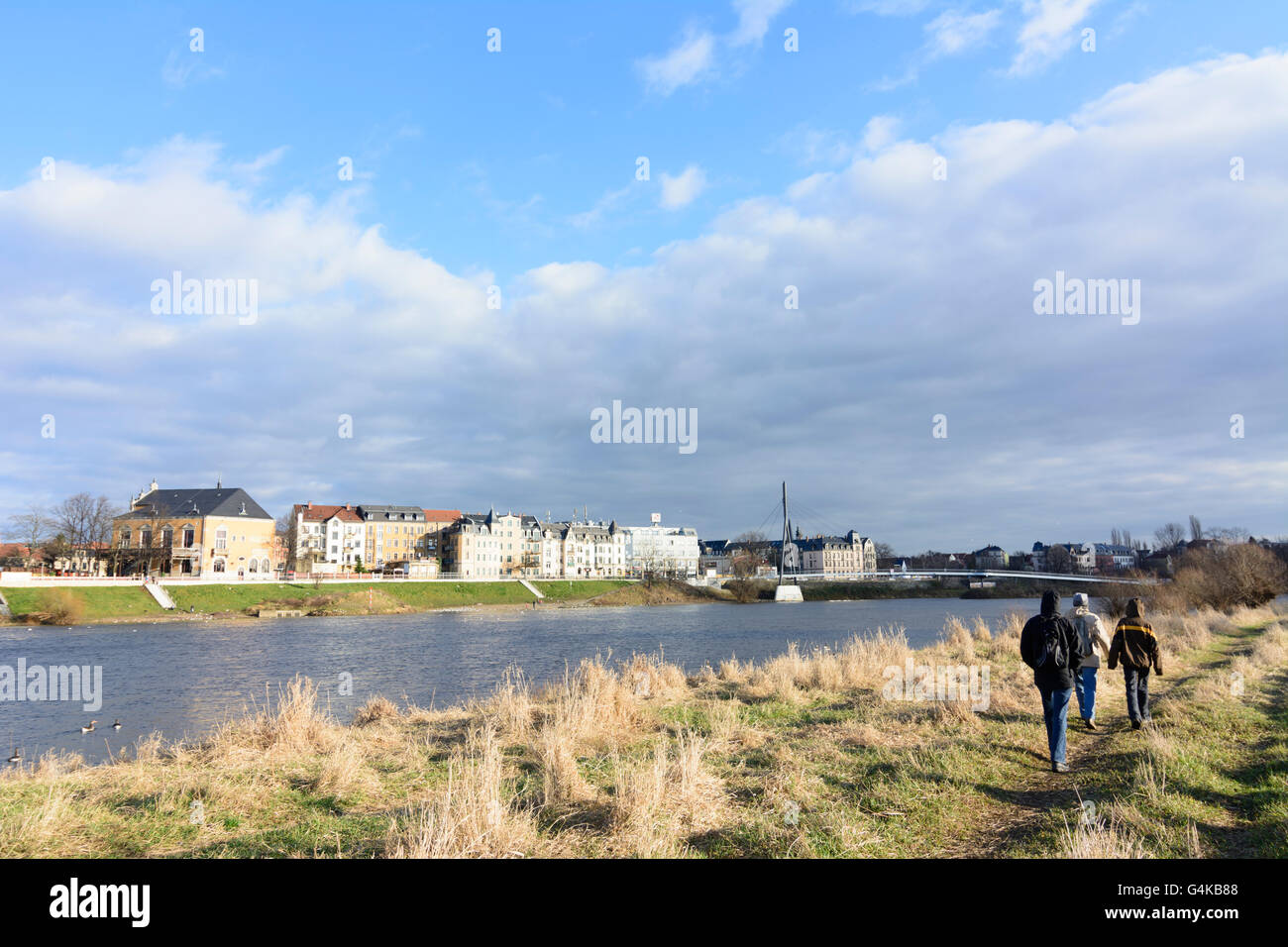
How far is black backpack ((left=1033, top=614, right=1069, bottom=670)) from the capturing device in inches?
400

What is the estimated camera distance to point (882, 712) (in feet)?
45.6

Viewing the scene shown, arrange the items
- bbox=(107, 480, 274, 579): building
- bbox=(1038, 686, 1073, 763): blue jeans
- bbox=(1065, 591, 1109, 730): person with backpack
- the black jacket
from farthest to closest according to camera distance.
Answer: bbox=(107, 480, 274, 579): building, bbox=(1065, 591, 1109, 730): person with backpack, the black jacket, bbox=(1038, 686, 1073, 763): blue jeans

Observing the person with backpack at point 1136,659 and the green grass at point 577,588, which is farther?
the green grass at point 577,588

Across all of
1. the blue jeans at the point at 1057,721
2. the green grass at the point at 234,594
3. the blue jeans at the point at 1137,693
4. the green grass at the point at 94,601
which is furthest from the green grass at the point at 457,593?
the blue jeans at the point at 1057,721

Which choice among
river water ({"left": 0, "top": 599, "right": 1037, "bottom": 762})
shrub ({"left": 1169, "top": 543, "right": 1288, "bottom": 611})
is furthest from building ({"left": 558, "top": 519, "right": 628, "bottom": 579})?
shrub ({"left": 1169, "top": 543, "right": 1288, "bottom": 611})

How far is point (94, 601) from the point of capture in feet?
217

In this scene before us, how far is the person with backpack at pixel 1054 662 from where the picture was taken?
984 centimetres

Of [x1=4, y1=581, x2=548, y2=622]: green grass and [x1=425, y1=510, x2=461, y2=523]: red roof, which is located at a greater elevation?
[x1=425, y1=510, x2=461, y2=523]: red roof

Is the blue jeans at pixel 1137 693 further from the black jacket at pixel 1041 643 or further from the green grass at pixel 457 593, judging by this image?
the green grass at pixel 457 593

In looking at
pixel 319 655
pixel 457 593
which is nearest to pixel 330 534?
pixel 457 593

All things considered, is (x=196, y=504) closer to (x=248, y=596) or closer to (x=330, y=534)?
(x=330, y=534)

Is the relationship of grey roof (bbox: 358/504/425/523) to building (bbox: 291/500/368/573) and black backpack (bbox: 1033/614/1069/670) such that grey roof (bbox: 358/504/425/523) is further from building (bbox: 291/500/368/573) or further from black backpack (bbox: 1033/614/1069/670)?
black backpack (bbox: 1033/614/1069/670)

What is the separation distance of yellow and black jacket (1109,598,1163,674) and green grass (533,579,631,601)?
289 feet

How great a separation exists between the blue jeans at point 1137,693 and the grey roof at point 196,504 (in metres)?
114
